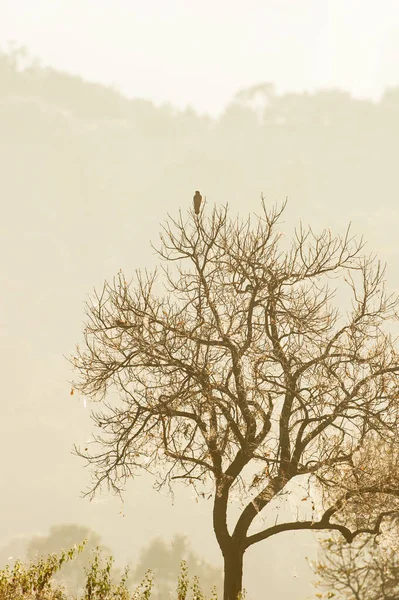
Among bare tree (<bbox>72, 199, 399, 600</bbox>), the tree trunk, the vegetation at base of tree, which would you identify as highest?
bare tree (<bbox>72, 199, 399, 600</bbox>)

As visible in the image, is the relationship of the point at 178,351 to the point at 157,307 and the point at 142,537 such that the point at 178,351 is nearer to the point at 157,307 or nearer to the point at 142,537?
the point at 157,307

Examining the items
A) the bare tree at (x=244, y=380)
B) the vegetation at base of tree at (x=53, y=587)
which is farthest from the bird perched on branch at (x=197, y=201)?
the vegetation at base of tree at (x=53, y=587)

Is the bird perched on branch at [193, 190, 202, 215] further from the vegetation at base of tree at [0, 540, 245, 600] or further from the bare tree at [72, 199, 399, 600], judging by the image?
the vegetation at base of tree at [0, 540, 245, 600]

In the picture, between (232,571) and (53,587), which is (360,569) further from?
(53,587)

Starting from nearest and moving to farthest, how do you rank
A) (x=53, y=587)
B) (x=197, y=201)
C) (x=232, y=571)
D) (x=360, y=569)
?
(x=53, y=587)
(x=197, y=201)
(x=232, y=571)
(x=360, y=569)

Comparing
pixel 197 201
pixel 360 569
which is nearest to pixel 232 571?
pixel 360 569

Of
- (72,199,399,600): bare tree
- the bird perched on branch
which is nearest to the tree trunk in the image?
(72,199,399,600): bare tree

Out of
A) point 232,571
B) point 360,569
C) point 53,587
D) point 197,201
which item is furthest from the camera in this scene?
point 360,569

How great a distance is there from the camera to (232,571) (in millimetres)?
13664

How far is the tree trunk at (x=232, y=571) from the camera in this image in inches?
531

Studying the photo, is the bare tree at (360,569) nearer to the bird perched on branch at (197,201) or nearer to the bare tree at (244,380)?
the bare tree at (244,380)

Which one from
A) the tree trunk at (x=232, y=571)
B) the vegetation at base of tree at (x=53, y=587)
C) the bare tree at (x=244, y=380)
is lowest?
the vegetation at base of tree at (x=53, y=587)

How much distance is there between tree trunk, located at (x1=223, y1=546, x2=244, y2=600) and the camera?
44.3 feet

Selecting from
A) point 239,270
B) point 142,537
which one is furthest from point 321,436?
point 142,537
